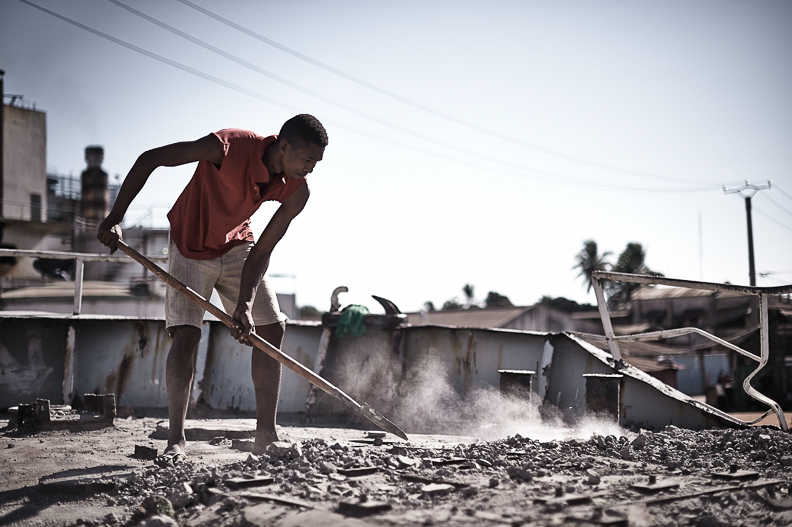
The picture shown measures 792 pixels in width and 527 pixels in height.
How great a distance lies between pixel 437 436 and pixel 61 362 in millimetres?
3642

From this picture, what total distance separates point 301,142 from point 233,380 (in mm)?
3709

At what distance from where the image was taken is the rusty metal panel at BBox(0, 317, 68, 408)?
5684 mm

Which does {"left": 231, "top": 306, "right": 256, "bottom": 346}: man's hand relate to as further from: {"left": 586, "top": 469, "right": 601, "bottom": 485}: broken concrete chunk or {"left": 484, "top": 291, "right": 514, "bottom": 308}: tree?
{"left": 484, "top": 291, "right": 514, "bottom": 308}: tree

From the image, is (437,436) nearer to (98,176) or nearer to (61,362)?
(61,362)

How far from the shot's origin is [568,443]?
3.54m

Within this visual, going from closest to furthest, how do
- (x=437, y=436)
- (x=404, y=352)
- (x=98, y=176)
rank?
(x=437, y=436), (x=404, y=352), (x=98, y=176)

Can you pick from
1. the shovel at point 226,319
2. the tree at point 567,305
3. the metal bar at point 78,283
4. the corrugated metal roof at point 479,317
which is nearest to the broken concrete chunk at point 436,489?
the shovel at point 226,319

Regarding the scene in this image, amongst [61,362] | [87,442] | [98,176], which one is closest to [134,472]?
[87,442]

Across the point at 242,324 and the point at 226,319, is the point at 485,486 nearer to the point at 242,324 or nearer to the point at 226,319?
the point at 242,324

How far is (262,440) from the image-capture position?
11.7 ft

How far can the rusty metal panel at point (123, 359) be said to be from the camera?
237 inches

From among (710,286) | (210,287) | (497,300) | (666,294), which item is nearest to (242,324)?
(210,287)

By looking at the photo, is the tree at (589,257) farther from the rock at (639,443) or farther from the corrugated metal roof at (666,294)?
the rock at (639,443)

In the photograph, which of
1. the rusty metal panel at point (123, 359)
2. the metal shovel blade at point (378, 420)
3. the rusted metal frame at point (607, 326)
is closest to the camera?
the metal shovel blade at point (378, 420)
